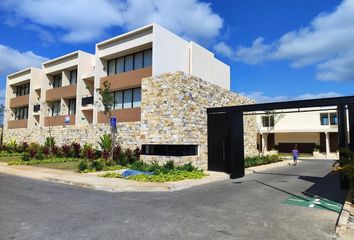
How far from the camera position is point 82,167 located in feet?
62.3

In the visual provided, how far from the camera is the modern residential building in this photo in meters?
19.6

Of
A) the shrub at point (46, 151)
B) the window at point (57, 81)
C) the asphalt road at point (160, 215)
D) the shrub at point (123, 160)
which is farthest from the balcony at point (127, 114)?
the asphalt road at point (160, 215)

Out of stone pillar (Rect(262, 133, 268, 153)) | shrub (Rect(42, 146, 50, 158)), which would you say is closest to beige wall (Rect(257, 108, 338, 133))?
stone pillar (Rect(262, 133, 268, 153))

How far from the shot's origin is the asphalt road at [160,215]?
688 cm

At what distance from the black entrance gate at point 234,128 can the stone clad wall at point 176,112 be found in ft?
2.33

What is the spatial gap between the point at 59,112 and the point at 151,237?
107 ft

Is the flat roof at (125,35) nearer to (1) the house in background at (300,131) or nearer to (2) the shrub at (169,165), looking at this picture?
(2) the shrub at (169,165)

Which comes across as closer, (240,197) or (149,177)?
(240,197)

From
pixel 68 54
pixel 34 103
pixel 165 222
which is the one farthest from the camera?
pixel 34 103

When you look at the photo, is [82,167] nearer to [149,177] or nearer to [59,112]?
[149,177]

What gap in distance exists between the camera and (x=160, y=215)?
8.55m

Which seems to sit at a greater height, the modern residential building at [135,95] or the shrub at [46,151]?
the modern residential building at [135,95]

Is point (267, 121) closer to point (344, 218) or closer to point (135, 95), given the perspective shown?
point (135, 95)

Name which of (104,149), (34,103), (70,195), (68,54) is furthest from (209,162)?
(34,103)
